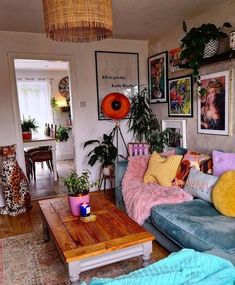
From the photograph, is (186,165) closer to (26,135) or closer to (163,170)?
(163,170)

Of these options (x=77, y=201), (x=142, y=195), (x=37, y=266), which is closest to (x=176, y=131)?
(x=142, y=195)

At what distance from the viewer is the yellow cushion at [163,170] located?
2744mm

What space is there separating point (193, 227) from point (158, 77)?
8.91ft

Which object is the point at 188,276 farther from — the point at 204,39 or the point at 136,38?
the point at 136,38

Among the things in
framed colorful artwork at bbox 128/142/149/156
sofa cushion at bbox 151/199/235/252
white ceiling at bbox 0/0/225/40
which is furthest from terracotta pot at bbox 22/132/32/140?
sofa cushion at bbox 151/199/235/252

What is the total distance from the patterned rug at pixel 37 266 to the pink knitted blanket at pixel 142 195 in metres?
0.42

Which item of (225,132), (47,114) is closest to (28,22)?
(225,132)

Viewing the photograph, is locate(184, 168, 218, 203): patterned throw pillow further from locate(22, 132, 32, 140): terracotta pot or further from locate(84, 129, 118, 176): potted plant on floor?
locate(22, 132, 32, 140): terracotta pot

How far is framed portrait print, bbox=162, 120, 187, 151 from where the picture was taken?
11.6 ft

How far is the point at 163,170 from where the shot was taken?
2775 millimetres

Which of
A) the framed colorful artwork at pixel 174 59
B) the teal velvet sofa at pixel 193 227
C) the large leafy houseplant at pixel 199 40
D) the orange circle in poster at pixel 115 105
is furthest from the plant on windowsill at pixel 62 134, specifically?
the teal velvet sofa at pixel 193 227

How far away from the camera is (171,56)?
3.69 m

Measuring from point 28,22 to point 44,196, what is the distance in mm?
2467

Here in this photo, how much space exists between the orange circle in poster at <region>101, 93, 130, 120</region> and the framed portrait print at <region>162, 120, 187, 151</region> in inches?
25.9
